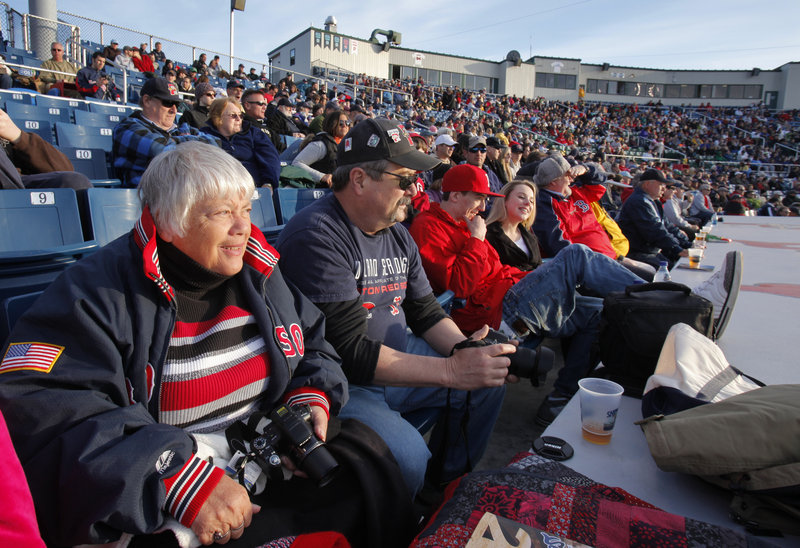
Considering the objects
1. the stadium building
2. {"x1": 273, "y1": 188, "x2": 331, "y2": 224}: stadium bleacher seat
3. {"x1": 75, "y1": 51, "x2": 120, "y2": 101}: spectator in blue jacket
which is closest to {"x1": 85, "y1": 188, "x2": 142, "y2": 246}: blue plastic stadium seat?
{"x1": 273, "y1": 188, "x2": 331, "y2": 224}: stadium bleacher seat

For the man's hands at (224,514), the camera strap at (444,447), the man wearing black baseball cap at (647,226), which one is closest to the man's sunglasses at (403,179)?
the camera strap at (444,447)

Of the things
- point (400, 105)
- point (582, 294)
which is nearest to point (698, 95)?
point (400, 105)

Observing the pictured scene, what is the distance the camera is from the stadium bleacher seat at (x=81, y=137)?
5.39m

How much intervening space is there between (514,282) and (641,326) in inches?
49.1

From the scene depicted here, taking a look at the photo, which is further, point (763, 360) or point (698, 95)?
point (698, 95)

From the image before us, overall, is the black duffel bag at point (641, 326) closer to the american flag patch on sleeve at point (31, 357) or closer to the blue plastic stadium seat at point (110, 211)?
the american flag patch on sleeve at point (31, 357)

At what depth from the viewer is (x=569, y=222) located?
446 cm

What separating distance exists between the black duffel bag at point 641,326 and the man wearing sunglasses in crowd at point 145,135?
326 cm

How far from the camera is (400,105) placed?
23250 mm

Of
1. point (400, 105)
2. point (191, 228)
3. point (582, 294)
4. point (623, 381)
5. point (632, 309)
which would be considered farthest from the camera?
point (400, 105)

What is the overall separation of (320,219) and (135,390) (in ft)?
3.07

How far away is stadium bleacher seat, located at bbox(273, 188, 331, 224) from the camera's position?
14.0ft

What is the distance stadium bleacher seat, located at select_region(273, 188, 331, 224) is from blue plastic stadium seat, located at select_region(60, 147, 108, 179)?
214 cm

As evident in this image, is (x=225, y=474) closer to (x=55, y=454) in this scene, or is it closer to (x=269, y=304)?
(x=55, y=454)
